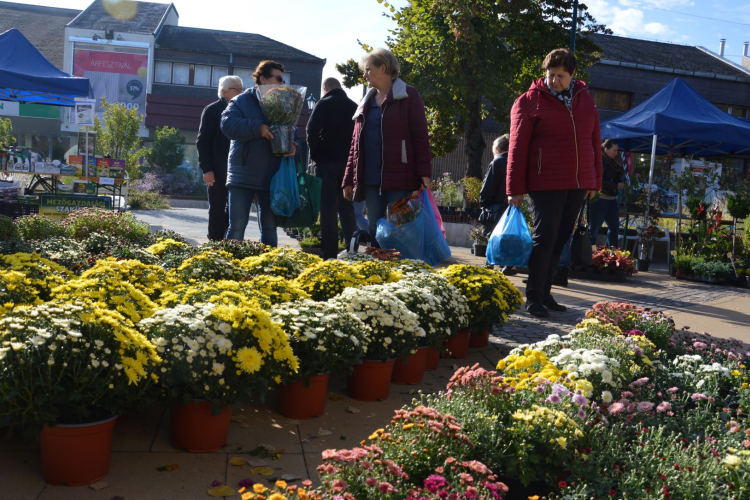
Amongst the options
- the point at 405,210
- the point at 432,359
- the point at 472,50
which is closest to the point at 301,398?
the point at 432,359

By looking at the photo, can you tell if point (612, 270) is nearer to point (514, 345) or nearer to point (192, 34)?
point (514, 345)

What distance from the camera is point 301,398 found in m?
3.30

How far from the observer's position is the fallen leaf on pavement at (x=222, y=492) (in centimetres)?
245

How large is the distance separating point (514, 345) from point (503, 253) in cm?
164

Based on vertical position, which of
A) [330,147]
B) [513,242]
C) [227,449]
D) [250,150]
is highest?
[330,147]

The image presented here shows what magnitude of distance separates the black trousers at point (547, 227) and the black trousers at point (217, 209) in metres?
3.28

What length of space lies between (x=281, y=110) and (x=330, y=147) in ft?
4.06

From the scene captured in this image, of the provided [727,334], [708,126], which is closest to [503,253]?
[727,334]

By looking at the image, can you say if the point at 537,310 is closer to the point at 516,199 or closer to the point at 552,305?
the point at 552,305

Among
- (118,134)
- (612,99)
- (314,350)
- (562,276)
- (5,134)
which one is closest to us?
(314,350)

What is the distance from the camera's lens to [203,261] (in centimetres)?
475

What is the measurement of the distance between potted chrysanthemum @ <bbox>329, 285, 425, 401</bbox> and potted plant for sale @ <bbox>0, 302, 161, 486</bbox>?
4.23ft

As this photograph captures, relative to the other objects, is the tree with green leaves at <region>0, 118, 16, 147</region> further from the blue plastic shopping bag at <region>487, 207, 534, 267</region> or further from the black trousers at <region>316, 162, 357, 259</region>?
the blue plastic shopping bag at <region>487, 207, 534, 267</region>

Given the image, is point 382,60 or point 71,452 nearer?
point 71,452
